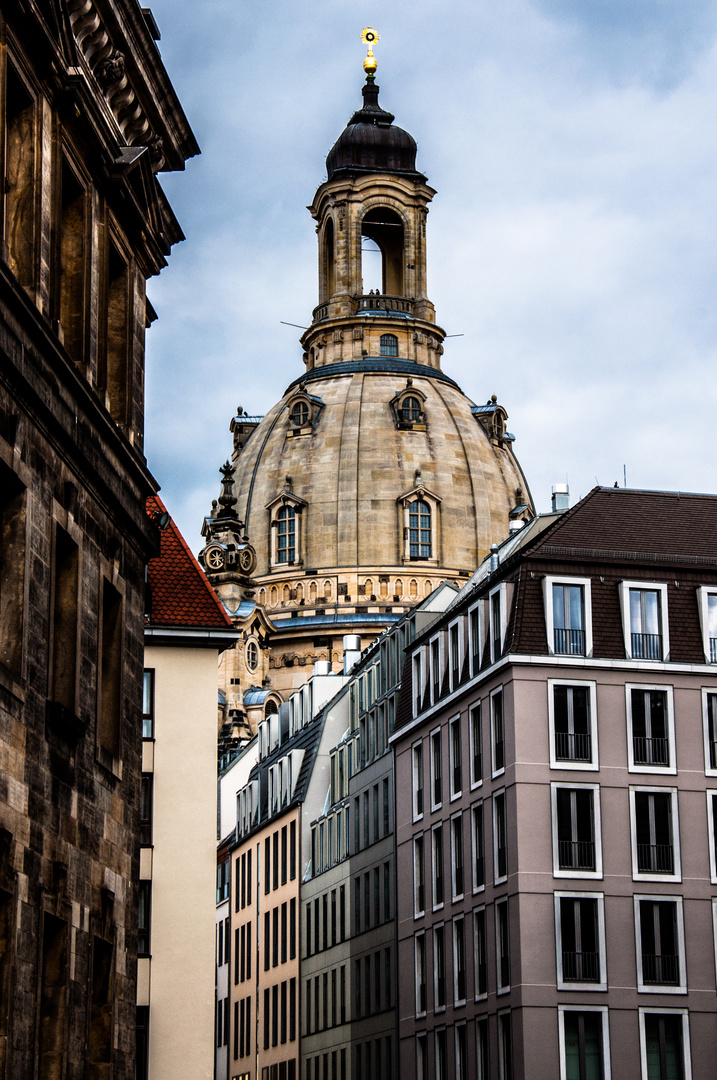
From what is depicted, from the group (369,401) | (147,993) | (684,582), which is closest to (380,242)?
(369,401)

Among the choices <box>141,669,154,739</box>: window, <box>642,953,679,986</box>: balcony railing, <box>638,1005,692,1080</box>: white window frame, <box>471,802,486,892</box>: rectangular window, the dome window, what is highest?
the dome window

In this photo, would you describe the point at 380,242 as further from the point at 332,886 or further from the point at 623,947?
the point at 623,947

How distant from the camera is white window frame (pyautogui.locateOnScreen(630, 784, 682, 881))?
6228cm

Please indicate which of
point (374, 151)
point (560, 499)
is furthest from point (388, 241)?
point (560, 499)

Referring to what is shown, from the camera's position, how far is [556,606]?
65250 mm

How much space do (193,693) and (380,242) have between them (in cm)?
14670

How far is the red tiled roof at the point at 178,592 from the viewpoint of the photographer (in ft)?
184

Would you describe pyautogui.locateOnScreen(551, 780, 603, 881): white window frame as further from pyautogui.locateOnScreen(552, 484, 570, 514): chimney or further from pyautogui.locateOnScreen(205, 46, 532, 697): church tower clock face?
pyautogui.locateOnScreen(205, 46, 532, 697): church tower clock face

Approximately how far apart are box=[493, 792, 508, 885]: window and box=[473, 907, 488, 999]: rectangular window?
6.08 feet

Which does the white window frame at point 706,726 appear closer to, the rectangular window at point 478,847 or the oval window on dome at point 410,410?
the rectangular window at point 478,847

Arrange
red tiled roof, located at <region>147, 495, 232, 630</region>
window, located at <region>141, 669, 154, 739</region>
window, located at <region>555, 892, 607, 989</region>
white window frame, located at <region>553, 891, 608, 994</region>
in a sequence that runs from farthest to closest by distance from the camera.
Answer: window, located at <region>555, 892, 607, 989</region> < white window frame, located at <region>553, 891, 608, 994</region> < red tiled roof, located at <region>147, 495, 232, 630</region> < window, located at <region>141, 669, 154, 739</region>

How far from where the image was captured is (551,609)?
65.0 metres

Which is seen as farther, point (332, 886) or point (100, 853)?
point (332, 886)

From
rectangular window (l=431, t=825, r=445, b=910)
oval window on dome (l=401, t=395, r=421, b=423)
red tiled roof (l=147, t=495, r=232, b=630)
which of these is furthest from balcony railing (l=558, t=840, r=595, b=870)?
oval window on dome (l=401, t=395, r=421, b=423)
